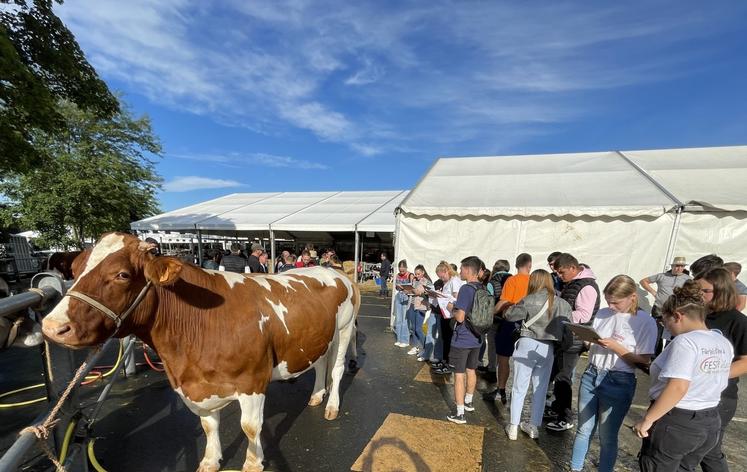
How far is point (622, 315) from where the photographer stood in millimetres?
2512

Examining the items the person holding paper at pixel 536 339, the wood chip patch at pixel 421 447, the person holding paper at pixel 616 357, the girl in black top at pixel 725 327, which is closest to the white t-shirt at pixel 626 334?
the person holding paper at pixel 616 357

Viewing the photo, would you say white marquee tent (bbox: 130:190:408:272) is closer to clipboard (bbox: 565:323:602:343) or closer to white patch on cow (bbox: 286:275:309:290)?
white patch on cow (bbox: 286:275:309:290)

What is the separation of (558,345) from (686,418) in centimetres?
193

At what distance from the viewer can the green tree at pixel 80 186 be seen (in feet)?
44.7

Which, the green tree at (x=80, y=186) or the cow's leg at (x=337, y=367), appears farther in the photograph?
the green tree at (x=80, y=186)

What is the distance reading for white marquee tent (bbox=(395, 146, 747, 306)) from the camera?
19.6 ft

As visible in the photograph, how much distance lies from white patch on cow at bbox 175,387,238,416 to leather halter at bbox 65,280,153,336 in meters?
0.80

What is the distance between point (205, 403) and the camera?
238 cm

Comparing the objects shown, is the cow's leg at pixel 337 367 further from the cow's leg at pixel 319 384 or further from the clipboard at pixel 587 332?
the clipboard at pixel 587 332

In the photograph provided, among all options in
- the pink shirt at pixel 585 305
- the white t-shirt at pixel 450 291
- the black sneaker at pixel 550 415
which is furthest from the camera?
the white t-shirt at pixel 450 291

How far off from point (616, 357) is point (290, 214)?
1205 centimetres

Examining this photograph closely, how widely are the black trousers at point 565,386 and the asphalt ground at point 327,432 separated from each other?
10.1 inches

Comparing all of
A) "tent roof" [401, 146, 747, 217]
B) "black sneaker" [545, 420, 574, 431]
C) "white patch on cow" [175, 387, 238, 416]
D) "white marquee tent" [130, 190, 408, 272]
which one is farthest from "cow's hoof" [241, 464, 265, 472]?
"white marquee tent" [130, 190, 408, 272]

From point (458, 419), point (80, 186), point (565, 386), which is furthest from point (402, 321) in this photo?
point (80, 186)
